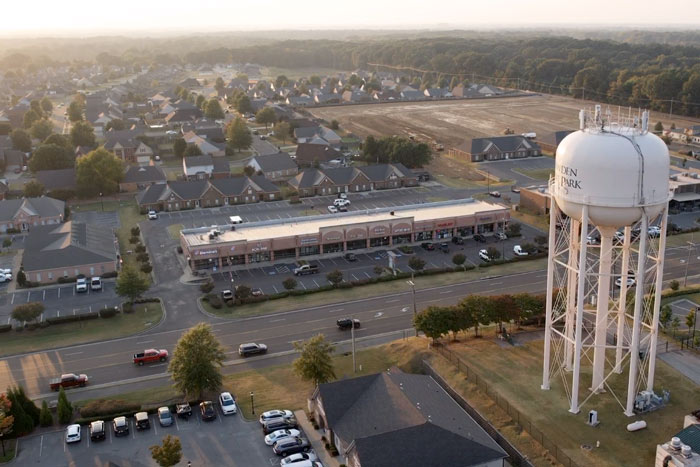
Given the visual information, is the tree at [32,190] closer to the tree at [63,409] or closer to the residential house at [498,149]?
the tree at [63,409]

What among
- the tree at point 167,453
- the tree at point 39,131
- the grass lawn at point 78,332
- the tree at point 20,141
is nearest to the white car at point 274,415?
the tree at point 167,453

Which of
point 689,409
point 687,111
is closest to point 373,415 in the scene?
point 689,409

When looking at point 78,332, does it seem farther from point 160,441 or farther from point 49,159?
point 49,159

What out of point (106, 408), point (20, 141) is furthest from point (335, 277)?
point (20, 141)

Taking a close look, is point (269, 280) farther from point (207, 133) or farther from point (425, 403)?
point (207, 133)

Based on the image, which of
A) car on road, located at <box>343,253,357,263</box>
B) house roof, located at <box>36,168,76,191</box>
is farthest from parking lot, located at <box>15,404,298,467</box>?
house roof, located at <box>36,168,76,191</box>

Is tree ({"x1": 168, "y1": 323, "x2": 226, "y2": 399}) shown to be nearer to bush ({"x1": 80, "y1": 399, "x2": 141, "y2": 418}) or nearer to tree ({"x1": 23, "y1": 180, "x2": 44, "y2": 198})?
bush ({"x1": 80, "y1": 399, "x2": 141, "y2": 418})
